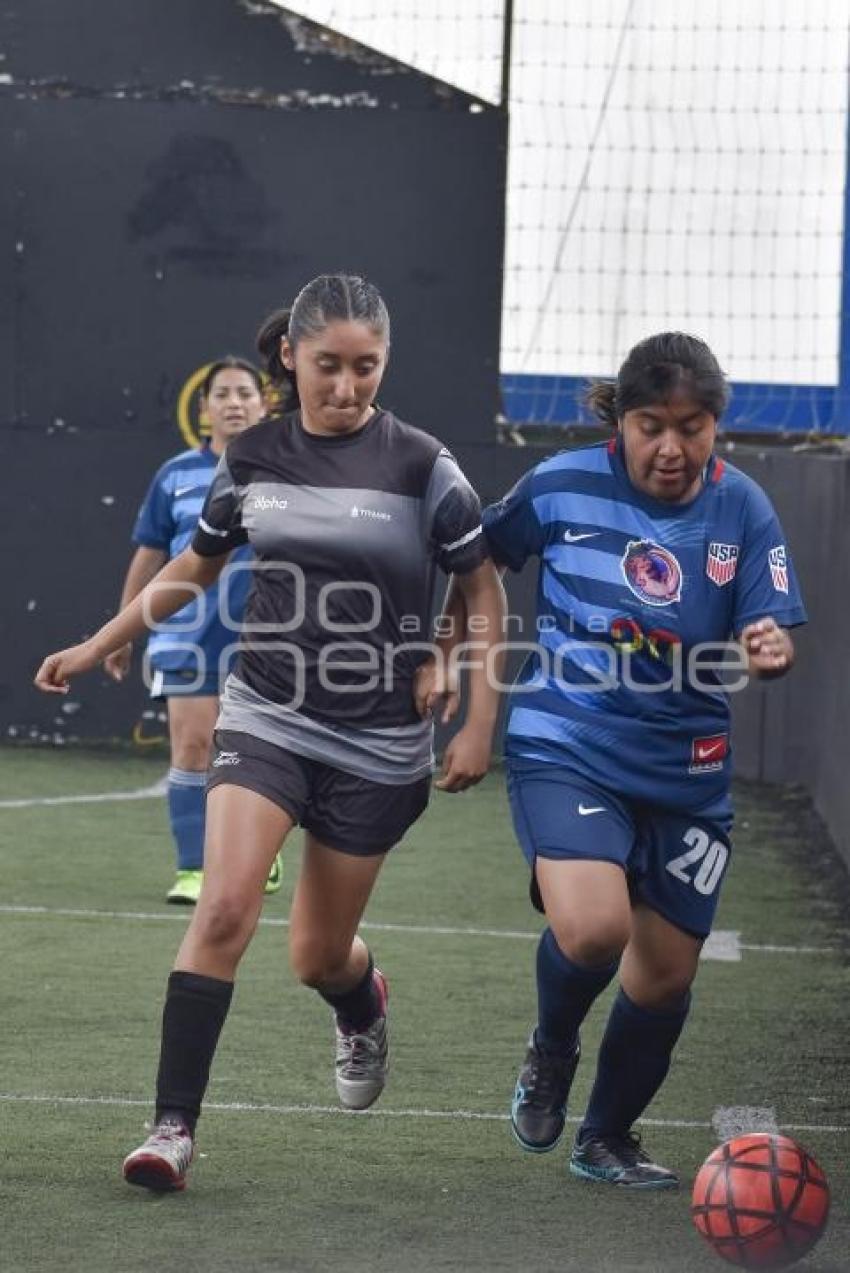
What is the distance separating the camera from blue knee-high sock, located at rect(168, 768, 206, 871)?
29.7 ft

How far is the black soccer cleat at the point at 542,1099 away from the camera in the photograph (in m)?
5.25

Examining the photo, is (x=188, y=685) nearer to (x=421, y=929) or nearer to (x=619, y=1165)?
(x=421, y=929)

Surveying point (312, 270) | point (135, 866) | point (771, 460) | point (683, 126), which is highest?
point (683, 126)

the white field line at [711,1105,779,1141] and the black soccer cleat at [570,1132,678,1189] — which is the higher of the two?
the black soccer cleat at [570,1132,678,1189]

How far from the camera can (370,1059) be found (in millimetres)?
5754

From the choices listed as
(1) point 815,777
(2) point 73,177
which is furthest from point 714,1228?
(2) point 73,177

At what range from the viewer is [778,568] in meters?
5.14

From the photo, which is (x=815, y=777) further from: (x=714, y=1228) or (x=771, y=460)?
(x=714, y=1228)

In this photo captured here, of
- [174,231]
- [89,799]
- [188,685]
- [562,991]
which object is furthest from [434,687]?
[174,231]

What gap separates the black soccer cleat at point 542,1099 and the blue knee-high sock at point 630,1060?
94mm

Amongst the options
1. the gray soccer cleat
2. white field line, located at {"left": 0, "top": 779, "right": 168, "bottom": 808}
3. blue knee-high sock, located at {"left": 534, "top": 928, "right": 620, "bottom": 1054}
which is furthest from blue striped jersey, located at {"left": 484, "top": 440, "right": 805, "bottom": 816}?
white field line, located at {"left": 0, "top": 779, "right": 168, "bottom": 808}

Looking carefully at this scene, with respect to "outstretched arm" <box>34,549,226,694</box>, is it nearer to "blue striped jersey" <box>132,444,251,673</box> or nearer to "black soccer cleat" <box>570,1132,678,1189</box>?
"black soccer cleat" <box>570,1132,678,1189</box>

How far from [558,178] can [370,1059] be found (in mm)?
8650

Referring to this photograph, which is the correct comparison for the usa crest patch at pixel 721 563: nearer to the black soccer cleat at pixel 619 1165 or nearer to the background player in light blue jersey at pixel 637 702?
the background player in light blue jersey at pixel 637 702
